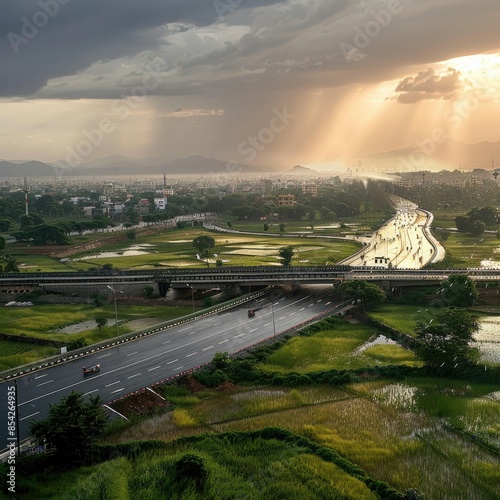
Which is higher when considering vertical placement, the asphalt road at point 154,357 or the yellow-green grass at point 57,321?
the asphalt road at point 154,357

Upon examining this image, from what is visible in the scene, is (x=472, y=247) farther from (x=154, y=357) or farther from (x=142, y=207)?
(x=142, y=207)

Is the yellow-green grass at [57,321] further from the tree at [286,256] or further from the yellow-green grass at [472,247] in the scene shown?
the yellow-green grass at [472,247]

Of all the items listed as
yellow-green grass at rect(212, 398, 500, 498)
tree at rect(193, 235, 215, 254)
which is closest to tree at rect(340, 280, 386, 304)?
yellow-green grass at rect(212, 398, 500, 498)

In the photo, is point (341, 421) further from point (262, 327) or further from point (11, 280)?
point (11, 280)

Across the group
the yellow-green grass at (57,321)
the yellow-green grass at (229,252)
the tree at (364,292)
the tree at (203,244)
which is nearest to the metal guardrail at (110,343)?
the yellow-green grass at (57,321)

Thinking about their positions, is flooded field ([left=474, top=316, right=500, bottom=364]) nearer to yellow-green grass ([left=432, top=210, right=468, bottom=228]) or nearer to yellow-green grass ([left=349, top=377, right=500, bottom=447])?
yellow-green grass ([left=349, top=377, right=500, bottom=447])

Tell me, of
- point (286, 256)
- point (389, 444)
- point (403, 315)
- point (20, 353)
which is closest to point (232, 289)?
point (286, 256)

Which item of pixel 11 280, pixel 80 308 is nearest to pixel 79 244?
pixel 11 280
